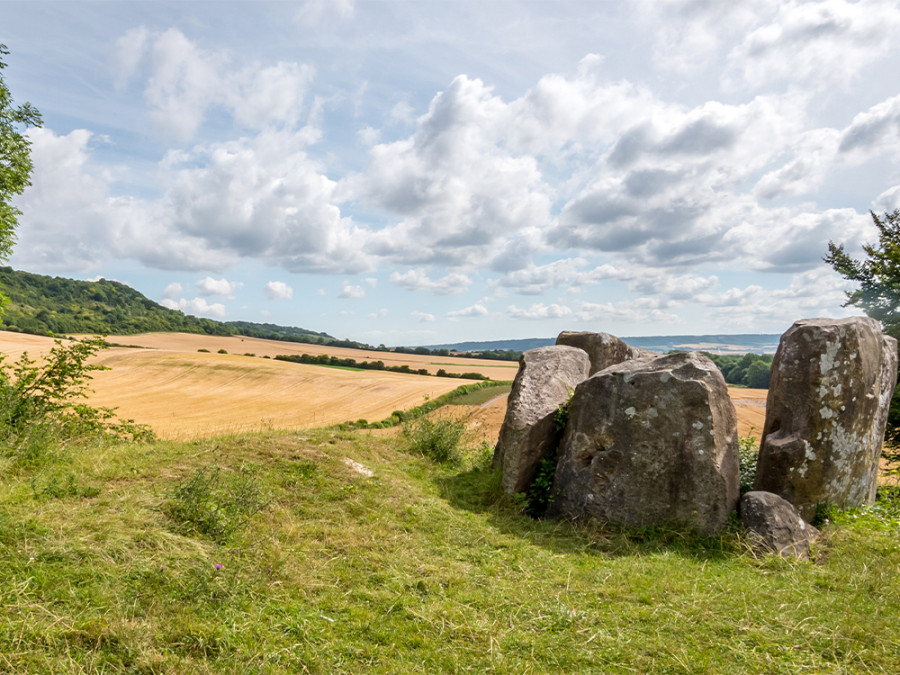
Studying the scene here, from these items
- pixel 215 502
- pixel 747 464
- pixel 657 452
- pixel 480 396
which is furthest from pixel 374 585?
pixel 480 396

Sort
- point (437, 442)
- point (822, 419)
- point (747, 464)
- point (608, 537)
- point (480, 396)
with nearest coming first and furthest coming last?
point (608, 537) → point (822, 419) → point (747, 464) → point (437, 442) → point (480, 396)

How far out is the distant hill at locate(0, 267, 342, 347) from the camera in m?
69.4

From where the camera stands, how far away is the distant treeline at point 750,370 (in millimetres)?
51425

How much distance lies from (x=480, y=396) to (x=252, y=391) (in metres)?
18.3

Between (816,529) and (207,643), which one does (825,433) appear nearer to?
(816,529)

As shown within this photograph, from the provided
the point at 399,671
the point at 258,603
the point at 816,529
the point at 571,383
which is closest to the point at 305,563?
the point at 258,603

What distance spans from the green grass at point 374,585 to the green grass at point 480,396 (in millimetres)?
22364

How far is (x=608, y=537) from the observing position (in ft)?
27.9

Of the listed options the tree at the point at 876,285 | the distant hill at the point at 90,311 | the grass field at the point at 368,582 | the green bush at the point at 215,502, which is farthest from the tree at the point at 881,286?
the distant hill at the point at 90,311

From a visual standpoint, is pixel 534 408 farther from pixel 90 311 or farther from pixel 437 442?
pixel 90 311

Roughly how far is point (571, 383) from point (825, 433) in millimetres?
4798

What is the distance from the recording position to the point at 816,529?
8688 millimetres

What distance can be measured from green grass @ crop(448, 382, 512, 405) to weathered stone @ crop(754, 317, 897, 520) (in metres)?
21.9

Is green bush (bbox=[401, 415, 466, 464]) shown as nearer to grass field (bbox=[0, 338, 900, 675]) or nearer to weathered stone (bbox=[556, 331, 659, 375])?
grass field (bbox=[0, 338, 900, 675])
